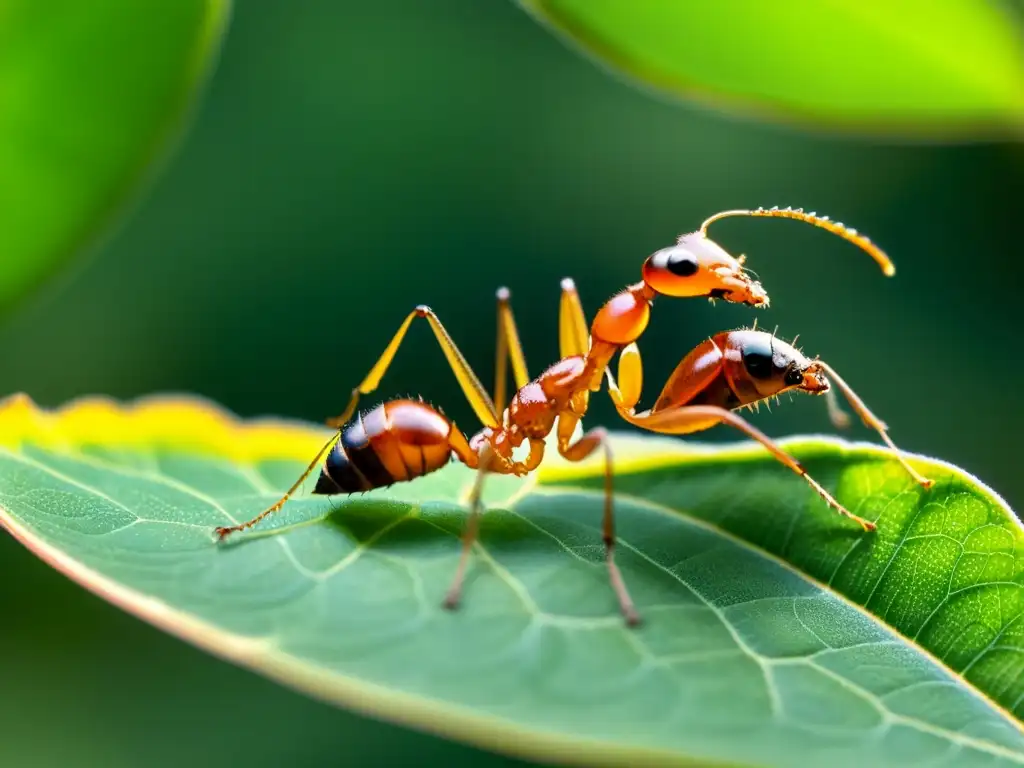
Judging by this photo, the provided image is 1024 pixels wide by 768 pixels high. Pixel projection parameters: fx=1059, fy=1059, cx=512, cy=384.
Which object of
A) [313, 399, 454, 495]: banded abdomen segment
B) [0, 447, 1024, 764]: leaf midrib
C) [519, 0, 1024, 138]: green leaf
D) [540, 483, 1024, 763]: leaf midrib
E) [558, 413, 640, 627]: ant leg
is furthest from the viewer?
[313, 399, 454, 495]: banded abdomen segment

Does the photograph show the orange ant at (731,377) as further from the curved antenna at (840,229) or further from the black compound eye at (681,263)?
the curved antenna at (840,229)

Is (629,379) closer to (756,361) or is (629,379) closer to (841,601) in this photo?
(756,361)

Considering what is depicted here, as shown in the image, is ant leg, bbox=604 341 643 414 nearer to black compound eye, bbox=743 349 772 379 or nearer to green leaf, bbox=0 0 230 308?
black compound eye, bbox=743 349 772 379

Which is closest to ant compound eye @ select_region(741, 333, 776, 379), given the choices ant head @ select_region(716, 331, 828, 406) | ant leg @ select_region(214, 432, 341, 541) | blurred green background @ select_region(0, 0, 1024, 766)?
ant head @ select_region(716, 331, 828, 406)

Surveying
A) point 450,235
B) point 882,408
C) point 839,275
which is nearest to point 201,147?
point 450,235

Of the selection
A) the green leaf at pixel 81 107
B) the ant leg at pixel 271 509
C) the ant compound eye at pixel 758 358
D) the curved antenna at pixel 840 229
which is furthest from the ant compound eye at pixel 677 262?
the green leaf at pixel 81 107

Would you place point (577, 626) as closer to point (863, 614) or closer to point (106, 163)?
point (863, 614)

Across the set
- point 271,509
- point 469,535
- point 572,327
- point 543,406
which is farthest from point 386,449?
point 572,327
